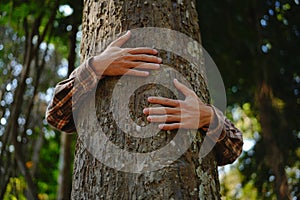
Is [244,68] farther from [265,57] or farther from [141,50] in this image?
[141,50]

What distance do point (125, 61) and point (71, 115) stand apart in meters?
0.35

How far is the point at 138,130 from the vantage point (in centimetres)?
163

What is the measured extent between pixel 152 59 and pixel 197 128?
1.02ft

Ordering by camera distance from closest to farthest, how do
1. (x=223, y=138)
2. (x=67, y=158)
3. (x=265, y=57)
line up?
(x=223, y=138) < (x=265, y=57) < (x=67, y=158)

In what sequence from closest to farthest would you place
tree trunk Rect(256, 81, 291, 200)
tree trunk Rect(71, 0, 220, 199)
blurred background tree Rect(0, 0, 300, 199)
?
1. tree trunk Rect(71, 0, 220, 199)
2. tree trunk Rect(256, 81, 291, 200)
3. blurred background tree Rect(0, 0, 300, 199)

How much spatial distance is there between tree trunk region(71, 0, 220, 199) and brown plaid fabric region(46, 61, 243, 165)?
0.18 ft

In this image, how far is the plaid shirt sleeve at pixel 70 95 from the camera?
70.1 inches

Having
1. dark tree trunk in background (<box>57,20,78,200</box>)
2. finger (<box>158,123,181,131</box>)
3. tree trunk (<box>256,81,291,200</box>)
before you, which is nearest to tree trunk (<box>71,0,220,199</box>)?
finger (<box>158,123,181,131</box>)

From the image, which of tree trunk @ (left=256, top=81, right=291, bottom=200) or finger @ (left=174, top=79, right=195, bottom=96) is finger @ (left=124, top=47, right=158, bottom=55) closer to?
finger @ (left=174, top=79, right=195, bottom=96)

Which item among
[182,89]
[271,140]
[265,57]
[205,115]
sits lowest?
[271,140]

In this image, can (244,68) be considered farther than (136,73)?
Yes

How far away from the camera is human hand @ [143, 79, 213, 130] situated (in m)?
1.65

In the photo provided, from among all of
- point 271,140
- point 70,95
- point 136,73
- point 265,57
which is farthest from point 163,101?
point 265,57

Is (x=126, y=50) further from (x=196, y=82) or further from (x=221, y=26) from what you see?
(x=221, y=26)
